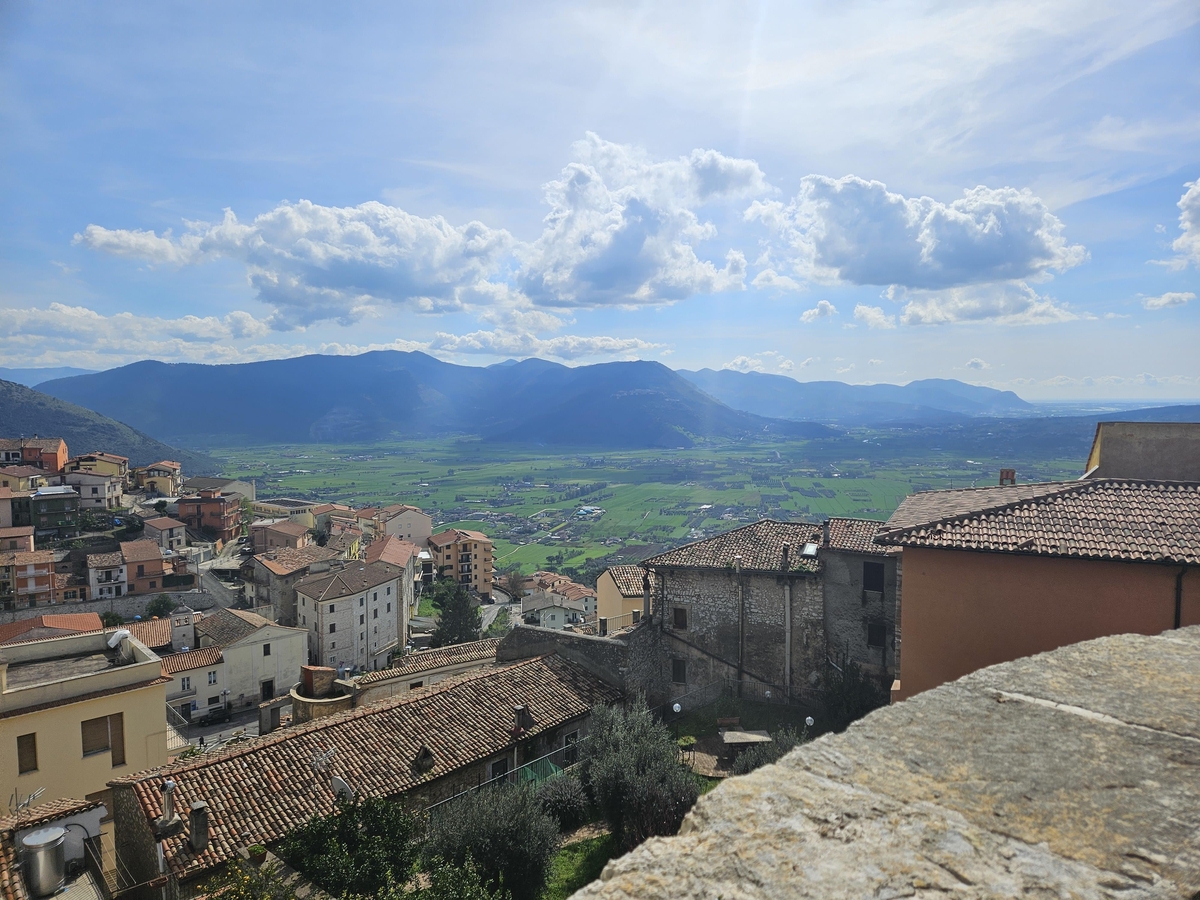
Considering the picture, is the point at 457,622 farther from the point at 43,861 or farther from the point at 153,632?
the point at 43,861

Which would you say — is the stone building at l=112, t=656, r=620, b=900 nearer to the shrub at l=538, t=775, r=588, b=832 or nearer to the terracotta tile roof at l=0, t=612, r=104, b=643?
the shrub at l=538, t=775, r=588, b=832

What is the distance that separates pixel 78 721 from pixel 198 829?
20.7ft

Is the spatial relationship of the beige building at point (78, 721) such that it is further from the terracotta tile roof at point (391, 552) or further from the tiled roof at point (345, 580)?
the terracotta tile roof at point (391, 552)

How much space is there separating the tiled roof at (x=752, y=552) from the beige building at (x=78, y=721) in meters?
14.5

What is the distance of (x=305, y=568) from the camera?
2293 inches

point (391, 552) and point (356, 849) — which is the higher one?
point (356, 849)

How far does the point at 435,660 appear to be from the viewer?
27469 millimetres

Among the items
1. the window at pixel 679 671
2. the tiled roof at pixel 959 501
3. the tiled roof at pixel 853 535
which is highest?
the tiled roof at pixel 959 501

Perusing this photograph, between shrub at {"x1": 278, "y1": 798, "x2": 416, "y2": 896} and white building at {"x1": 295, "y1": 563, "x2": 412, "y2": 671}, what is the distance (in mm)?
44335

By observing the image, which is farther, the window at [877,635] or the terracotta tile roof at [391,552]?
the terracotta tile roof at [391,552]

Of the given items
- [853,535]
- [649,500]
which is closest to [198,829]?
[853,535]

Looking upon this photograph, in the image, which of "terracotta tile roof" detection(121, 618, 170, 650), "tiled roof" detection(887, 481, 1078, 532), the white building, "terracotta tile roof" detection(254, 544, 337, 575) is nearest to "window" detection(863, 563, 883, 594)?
"tiled roof" detection(887, 481, 1078, 532)

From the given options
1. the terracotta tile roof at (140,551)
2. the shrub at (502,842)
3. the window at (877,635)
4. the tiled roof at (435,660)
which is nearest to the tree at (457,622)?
the tiled roof at (435,660)

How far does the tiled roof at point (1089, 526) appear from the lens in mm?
8852
